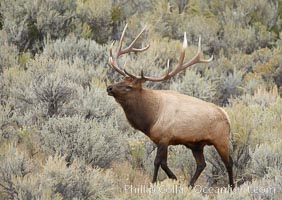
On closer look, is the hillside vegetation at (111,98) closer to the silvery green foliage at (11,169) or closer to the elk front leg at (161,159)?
the silvery green foliage at (11,169)

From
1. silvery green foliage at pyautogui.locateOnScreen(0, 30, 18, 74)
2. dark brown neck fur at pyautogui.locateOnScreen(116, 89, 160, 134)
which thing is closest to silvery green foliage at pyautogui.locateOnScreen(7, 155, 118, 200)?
dark brown neck fur at pyautogui.locateOnScreen(116, 89, 160, 134)

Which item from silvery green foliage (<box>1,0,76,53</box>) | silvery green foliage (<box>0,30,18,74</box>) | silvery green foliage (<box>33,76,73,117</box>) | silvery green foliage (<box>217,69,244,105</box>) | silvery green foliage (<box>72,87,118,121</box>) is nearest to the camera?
silvery green foliage (<box>72,87,118,121</box>)

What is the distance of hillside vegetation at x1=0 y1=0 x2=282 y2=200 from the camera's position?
8.42 m

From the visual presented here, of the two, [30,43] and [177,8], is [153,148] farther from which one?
[177,8]

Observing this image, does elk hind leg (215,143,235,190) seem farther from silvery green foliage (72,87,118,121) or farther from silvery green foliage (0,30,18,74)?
silvery green foliage (0,30,18,74)

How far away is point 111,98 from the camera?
42.2 ft

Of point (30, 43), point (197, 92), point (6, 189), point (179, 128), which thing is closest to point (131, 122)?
point (179, 128)

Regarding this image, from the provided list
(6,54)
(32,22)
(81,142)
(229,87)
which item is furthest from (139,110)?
(32,22)

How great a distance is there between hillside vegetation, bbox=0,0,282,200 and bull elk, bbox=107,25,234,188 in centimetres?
43

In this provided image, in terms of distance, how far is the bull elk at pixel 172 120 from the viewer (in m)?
9.95

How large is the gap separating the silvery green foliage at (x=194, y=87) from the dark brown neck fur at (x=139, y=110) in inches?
169

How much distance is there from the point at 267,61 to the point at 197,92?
405 cm

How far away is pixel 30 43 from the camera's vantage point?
1759cm

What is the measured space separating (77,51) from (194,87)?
2.86 m
